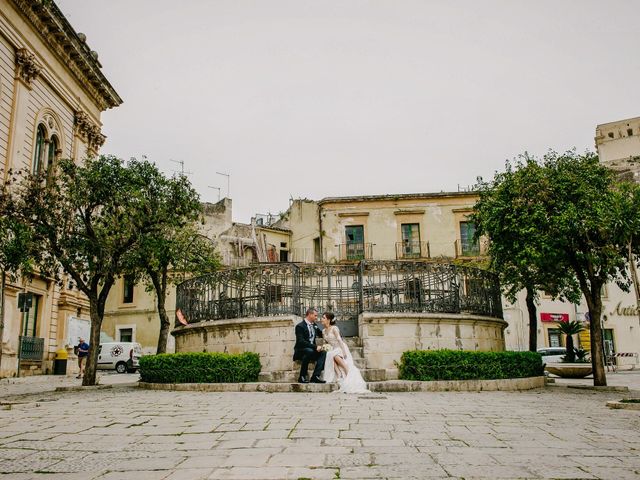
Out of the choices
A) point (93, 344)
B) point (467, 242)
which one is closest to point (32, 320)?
point (93, 344)

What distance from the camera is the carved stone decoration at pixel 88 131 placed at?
30.6 meters

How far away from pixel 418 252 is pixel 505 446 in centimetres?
3570

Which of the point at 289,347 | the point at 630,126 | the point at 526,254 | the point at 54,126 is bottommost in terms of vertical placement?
the point at 289,347

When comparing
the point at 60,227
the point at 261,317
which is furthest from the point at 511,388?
the point at 60,227

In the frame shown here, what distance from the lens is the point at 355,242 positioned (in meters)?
42.1

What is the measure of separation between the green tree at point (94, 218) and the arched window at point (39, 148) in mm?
11178

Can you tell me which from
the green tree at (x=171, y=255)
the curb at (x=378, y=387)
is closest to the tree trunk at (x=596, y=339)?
the curb at (x=378, y=387)

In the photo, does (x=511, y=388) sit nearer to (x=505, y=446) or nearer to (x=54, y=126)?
(x=505, y=446)

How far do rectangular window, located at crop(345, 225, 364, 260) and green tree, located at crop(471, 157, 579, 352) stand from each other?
21928 mm

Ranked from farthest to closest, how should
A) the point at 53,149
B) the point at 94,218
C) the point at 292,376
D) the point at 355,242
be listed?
the point at 355,242 < the point at 53,149 < the point at 94,218 < the point at 292,376

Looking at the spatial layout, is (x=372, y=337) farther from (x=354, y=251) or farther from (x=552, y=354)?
(x=354, y=251)

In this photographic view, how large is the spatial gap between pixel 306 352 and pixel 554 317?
3097 centimetres

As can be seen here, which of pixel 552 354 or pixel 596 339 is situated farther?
pixel 552 354

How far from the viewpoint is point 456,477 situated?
4.68 metres
